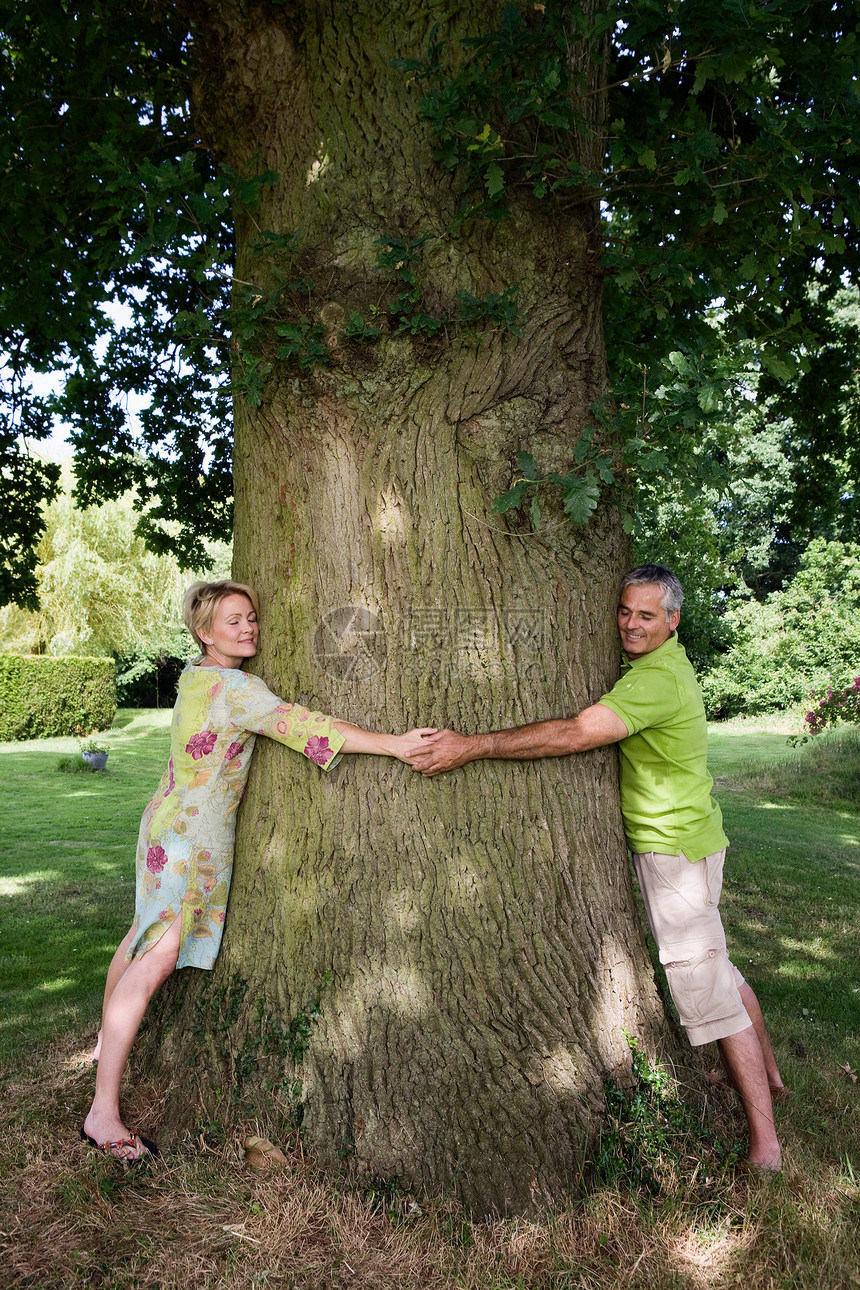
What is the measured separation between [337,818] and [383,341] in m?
1.73

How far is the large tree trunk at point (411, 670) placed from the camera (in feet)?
9.49

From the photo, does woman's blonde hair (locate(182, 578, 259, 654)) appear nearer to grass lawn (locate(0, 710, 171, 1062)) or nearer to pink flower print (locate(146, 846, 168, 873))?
pink flower print (locate(146, 846, 168, 873))

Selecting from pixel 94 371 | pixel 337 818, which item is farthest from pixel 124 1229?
pixel 94 371

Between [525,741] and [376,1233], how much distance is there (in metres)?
1.58

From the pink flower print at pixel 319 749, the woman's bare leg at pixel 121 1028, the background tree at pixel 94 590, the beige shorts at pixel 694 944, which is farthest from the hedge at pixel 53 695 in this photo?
the beige shorts at pixel 694 944

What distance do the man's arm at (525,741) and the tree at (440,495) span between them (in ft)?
0.27

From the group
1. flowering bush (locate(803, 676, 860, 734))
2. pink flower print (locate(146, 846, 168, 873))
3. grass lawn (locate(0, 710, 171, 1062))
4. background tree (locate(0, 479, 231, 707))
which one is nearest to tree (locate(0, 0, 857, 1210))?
pink flower print (locate(146, 846, 168, 873))

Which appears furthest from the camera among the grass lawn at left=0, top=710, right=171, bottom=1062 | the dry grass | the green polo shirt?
the grass lawn at left=0, top=710, right=171, bottom=1062

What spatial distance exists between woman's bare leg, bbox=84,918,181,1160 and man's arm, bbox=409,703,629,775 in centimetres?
119

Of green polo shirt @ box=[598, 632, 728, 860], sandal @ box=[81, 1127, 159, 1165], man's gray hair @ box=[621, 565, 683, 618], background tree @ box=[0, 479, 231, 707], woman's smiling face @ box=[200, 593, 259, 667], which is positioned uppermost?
background tree @ box=[0, 479, 231, 707]

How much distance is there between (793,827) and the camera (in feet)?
35.0

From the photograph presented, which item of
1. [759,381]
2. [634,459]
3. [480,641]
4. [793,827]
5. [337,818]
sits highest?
[759,381]

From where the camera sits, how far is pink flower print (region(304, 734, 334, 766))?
3.04 meters

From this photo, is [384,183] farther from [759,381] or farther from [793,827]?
[793,827]
